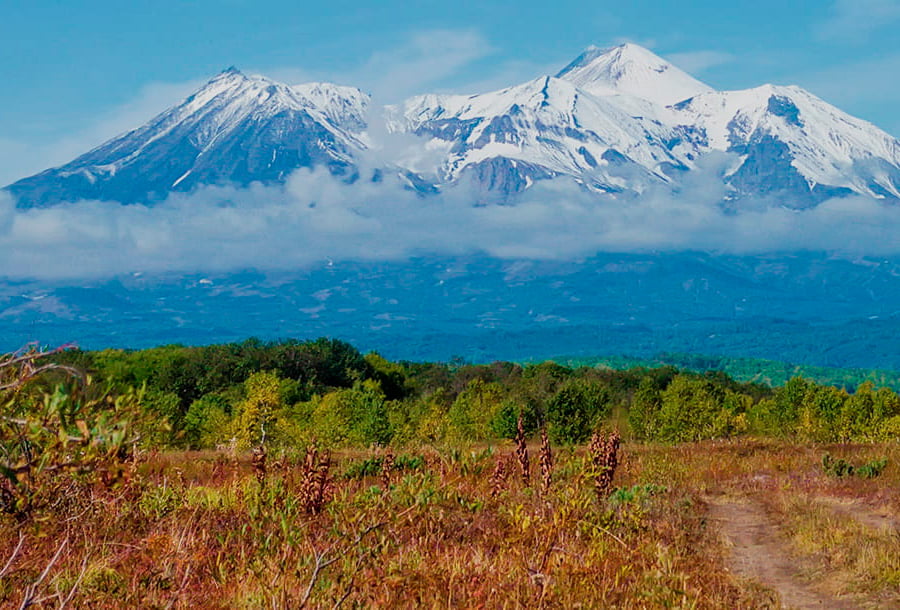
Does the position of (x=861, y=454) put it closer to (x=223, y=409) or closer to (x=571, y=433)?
(x=571, y=433)

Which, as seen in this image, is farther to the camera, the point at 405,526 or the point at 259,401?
the point at 259,401

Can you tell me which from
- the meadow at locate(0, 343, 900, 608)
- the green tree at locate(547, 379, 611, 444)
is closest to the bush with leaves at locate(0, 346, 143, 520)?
the meadow at locate(0, 343, 900, 608)

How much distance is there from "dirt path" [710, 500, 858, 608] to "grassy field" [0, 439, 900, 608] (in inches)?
1.8

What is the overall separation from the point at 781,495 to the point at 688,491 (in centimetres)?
187

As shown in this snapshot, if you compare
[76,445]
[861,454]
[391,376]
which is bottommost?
[391,376]

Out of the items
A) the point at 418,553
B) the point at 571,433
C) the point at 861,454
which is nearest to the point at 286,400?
the point at 571,433

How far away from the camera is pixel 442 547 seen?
11.4 m

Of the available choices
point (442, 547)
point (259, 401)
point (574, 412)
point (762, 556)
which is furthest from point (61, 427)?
point (259, 401)

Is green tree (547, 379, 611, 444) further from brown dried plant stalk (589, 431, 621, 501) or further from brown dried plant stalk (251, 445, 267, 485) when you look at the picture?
brown dried plant stalk (251, 445, 267, 485)

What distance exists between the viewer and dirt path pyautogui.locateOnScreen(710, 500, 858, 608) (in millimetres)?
10750

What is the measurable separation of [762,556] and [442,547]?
495 cm

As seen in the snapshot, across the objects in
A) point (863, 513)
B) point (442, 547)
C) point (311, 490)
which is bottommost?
point (863, 513)

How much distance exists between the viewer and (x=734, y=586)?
10805 millimetres

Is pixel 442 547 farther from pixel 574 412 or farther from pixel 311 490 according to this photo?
pixel 574 412
